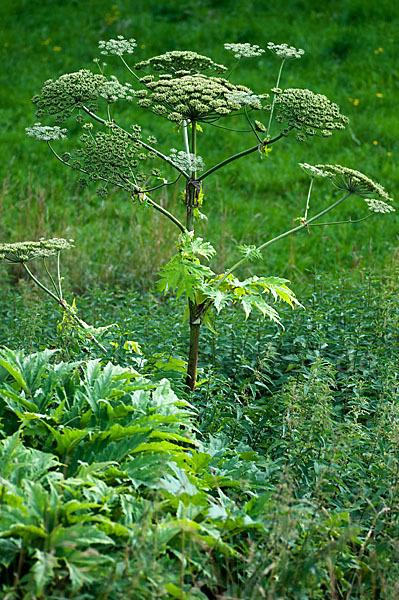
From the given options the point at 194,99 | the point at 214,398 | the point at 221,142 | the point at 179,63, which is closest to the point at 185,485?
the point at 214,398

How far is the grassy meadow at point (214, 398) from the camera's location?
2.27m

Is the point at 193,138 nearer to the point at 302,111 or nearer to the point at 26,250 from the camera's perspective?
the point at 302,111

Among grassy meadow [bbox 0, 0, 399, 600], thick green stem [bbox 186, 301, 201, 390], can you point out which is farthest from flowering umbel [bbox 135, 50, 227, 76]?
thick green stem [bbox 186, 301, 201, 390]

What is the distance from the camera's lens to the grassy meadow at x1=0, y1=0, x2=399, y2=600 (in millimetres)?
2266

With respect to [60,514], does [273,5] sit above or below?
above

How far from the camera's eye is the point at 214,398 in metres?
3.57

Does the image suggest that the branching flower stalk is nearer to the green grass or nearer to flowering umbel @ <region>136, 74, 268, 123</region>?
flowering umbel @ <region>136, 74, 268, 123</region>

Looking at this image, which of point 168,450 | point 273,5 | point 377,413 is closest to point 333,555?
point 168,450

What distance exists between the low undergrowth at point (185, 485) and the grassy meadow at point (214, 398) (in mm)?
11

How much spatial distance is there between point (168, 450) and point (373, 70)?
8213mm

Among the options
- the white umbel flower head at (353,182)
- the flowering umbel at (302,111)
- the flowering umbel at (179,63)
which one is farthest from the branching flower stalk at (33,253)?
the white umbel flower head at (353,182)

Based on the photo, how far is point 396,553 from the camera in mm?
2336

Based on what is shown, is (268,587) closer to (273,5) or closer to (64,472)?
(64,472)

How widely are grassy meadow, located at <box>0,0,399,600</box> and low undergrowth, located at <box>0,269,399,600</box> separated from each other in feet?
0.04
